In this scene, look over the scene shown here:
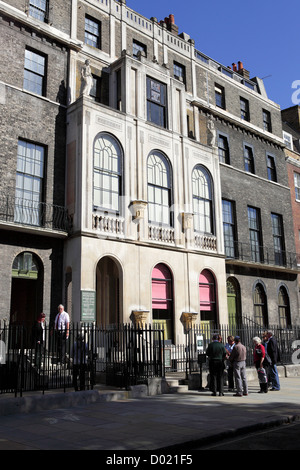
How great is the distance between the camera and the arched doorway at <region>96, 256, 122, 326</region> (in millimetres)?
Answer: 18906

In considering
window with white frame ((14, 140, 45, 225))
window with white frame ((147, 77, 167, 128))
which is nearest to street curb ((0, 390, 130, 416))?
window with white frame ((14, 140, 45, 225))

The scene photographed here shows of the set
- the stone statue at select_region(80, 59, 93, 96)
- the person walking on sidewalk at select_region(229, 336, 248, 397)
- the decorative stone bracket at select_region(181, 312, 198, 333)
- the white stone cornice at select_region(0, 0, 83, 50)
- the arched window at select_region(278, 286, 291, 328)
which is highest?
the white stone cornice at select_region(0, 0, 83, 50)

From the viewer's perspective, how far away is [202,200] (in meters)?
22.8

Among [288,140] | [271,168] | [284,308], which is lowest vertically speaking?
[284,308]

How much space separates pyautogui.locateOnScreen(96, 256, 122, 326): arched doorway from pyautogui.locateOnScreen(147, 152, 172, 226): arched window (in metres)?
2.75

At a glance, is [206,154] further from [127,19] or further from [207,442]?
[207,442]

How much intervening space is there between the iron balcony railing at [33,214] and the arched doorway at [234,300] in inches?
433

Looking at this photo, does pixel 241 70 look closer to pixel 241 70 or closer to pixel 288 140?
pixel 241 70

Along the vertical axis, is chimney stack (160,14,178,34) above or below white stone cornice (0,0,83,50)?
above

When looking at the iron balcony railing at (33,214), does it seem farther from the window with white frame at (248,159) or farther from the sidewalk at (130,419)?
the window with white frame at (248,159)

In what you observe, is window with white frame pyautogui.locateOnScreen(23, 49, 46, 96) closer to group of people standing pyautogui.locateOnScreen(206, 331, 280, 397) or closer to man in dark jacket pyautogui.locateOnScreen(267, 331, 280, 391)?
group of people standing pyautogui.locateOnScreen(206, 331, 280, 397)

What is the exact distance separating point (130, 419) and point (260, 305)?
18.9m

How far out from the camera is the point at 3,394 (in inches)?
419

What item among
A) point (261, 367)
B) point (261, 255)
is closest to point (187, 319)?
point (261, 367)
